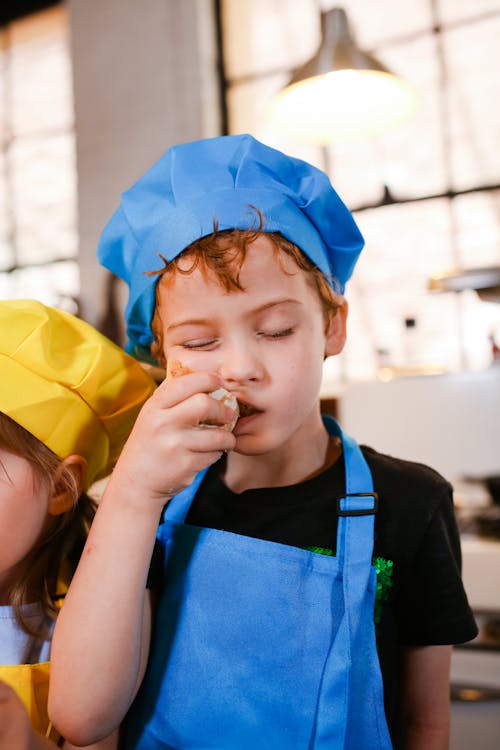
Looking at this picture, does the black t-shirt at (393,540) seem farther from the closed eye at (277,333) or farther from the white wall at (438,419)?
the white wall at (438,419)

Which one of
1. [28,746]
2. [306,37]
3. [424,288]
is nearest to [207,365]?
[28,746]

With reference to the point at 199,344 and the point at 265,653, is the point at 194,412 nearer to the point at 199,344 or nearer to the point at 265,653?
the point at 199,344

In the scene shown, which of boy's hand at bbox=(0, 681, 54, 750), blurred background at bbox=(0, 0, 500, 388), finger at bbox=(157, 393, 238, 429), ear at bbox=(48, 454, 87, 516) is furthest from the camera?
blurred background at bbox=(0, 0, 500, 388)

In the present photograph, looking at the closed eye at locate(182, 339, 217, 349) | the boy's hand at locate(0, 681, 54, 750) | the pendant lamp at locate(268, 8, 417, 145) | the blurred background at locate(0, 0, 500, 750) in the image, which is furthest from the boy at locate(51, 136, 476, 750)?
the blurred background at locate(0, 0, 500, 750)

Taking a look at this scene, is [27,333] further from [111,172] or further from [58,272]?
[58,272]

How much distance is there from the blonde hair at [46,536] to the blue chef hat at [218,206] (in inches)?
7.8

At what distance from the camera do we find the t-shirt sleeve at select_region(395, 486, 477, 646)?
2.55 feet

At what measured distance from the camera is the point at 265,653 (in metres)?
0.72

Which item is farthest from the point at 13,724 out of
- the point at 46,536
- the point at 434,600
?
the point at 434,600

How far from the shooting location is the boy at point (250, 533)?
64cm

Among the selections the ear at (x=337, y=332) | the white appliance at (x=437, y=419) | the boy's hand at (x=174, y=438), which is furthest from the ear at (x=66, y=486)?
the white appliance at (x=437, y=419)

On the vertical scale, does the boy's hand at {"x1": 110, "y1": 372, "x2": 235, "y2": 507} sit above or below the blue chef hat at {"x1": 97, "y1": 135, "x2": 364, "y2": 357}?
below

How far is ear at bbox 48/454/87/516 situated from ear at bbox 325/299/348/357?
332 millimetres

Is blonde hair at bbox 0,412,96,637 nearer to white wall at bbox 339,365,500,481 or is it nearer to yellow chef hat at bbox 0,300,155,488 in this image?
yellow chef hat at bbox 0,300,155,488
